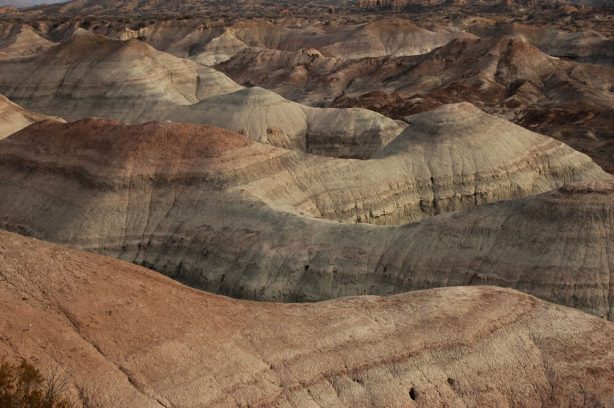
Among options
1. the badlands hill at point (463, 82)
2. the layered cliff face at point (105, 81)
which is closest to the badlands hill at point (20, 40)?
the badlands hill at point (463, 82)

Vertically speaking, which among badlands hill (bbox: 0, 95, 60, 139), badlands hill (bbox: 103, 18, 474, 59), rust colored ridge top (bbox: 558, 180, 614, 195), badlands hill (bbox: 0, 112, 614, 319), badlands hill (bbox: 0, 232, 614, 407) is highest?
badlands hill (bbox: 0, 232, 614, 407)

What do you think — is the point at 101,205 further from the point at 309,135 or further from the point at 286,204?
the point at 309,135

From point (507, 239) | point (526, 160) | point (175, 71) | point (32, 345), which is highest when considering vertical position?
point (32, 345)

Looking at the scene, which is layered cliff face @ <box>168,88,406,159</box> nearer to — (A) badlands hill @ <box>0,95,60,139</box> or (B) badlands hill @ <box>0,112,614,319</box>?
(A) badlands hill @ <box>0,95,60,139</box>

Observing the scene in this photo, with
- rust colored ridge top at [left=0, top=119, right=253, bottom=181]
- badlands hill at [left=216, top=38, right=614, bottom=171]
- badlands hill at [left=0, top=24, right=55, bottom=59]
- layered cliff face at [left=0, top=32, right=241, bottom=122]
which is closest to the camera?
rust colored ridge top at [left=0, top=119, right=253, bottom=181]

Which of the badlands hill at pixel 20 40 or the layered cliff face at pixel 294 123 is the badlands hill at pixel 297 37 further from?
the layered cliff face at pixel 294 123

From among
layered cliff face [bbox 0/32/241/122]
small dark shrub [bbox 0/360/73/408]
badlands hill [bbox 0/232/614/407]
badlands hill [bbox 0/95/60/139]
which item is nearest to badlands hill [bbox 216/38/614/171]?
layered cliff face [bbox 0/32/241/122]

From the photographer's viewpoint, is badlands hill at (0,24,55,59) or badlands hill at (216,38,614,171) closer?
badlands hill at (216,38,614,171)

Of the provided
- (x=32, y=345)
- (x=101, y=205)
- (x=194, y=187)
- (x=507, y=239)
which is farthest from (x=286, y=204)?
(x=32, y=345)
